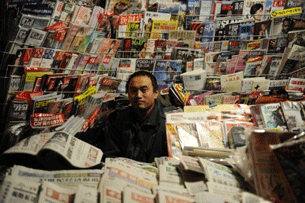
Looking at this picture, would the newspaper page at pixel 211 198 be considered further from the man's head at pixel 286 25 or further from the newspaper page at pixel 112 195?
the man's head at pixel 286 25

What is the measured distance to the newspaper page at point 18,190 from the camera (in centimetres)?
95

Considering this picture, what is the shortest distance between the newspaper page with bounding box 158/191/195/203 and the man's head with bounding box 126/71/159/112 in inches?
35.5

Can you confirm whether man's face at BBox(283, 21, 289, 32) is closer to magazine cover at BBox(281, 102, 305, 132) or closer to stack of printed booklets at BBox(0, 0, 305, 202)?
stack of printed booklets at BBox(0, 0, 305, 202)

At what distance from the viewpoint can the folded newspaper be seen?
117 cm

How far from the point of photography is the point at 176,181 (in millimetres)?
1190

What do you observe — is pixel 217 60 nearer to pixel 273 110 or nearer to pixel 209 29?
pixel 209 29

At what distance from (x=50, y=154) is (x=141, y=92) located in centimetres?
84

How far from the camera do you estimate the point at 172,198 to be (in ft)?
3.35

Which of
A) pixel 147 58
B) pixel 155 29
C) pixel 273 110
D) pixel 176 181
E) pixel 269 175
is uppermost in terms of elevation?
pixel 155 29

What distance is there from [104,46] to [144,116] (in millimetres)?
769

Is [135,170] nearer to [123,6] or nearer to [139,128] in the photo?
[139,128]

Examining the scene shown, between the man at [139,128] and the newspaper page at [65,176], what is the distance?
2.05ft

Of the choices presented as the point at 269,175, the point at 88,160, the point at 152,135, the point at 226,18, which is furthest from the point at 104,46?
the point at 269,175

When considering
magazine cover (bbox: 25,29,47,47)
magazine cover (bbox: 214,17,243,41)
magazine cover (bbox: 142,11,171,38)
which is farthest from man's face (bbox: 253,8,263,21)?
magazine cover (bbox: 25,29,47,47)
